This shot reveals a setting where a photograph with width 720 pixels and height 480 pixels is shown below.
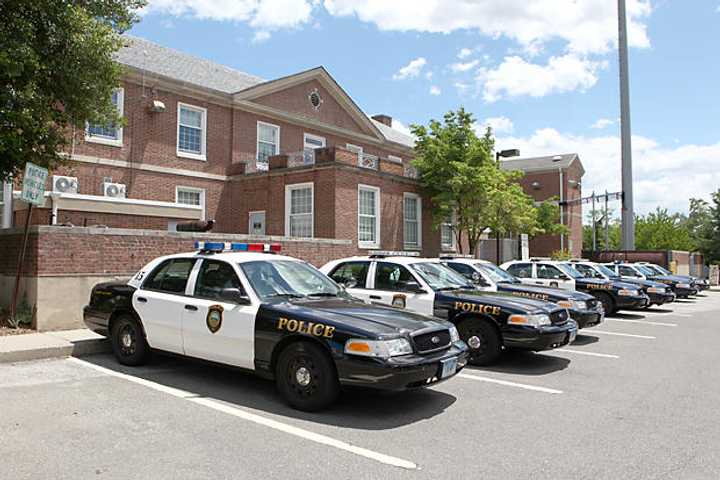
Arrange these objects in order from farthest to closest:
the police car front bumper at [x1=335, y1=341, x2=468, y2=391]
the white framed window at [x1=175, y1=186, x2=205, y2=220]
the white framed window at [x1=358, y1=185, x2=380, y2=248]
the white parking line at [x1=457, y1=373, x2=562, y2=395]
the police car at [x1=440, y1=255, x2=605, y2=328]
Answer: the white framed window at [x1=175, y1=186, x2=205, y2=220]
the white framed window at [x1=358, y1=185, x2=380, y2=248]
the police car at [x1=440, y1=255, x2=605, y2=328]
the white parking line at [x1=457, y1=373, x2=562, y2=395]
the police car front bumper at [x1=335, y1=341, x2=468, y2=391]

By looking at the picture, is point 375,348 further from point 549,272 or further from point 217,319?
point 549,272

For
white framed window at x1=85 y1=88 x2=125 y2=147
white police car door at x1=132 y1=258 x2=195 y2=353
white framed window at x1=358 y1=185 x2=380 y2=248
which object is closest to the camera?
white police car door at x1=132 y1=258 x2=195 y2=353

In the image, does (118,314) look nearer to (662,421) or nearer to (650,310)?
(662,421)

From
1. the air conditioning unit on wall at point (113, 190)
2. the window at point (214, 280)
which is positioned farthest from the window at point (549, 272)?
the air conditioning unit on wall at point (113, 190)

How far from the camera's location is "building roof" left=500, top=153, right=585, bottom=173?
47.9 metres

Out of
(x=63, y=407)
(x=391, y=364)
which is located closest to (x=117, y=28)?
(x=63, y=407)

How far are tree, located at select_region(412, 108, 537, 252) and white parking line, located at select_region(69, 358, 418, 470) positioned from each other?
15485 millimetres

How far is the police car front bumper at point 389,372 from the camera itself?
5191 millimetres

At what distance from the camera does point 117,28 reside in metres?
10.6

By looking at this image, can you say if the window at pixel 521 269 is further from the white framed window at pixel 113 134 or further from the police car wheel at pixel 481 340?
the white framed window at pixel 113 134

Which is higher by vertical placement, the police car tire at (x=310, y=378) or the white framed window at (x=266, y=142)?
the white framed window at (x=266, y=142)

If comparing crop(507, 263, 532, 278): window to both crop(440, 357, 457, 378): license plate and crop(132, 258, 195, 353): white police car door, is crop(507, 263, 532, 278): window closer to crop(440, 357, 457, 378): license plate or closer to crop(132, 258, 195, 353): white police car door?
crop(440, 357, 457, 378): license plate

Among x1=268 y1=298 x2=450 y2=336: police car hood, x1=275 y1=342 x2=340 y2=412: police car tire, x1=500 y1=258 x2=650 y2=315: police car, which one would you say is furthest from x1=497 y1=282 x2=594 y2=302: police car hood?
x1=275 y1=342 x2=340 y2=412: police car tire

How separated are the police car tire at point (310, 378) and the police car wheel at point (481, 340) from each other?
3.23 metres
